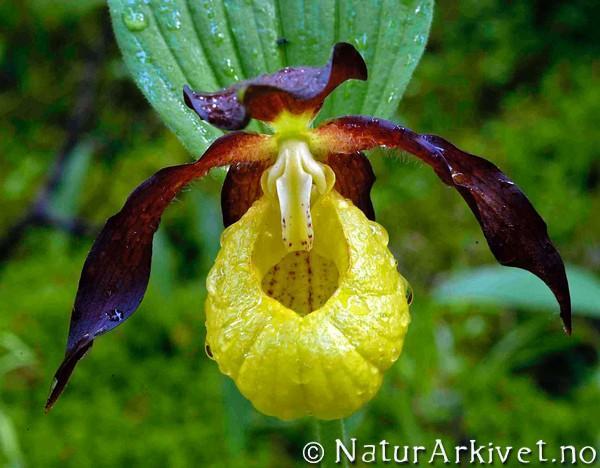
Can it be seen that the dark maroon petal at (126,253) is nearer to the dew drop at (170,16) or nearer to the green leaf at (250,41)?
the green leaf at (250,41)

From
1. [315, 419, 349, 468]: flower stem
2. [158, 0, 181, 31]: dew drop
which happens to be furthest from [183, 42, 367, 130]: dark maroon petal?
[315, 419, 349, 468]: flower stem

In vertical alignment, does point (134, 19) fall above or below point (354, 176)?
above

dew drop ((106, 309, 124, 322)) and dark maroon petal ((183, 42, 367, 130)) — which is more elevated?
dark maroon petal ((183, 42, 367, 130))

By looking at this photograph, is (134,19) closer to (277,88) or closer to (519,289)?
(277,88)

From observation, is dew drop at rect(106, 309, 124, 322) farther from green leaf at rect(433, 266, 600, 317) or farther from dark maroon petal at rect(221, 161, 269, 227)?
green leaf at rect(433, 266, 600, 317)

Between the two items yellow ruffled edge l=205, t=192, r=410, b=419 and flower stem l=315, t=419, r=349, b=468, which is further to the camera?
→ flower stem l=315, t=419, r=349, b=468

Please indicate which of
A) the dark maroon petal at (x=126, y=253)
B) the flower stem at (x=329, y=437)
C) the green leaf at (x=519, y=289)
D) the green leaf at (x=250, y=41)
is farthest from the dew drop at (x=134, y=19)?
the green leaf at (x=519, y=289)

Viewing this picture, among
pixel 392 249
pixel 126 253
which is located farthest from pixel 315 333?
pixel 392 249
